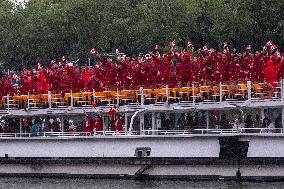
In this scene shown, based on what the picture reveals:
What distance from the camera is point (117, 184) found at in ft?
184

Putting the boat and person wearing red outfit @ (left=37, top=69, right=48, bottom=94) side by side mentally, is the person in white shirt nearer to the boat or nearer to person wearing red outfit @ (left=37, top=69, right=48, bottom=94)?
the boat

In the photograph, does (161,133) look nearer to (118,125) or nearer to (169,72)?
(118,125)

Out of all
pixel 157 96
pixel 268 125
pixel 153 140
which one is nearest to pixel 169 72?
pixel 157 96

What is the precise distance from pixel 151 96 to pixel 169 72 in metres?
1.53

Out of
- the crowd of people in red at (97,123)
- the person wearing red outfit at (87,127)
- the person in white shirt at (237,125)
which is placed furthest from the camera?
the person wearing red outfit at (87,127)

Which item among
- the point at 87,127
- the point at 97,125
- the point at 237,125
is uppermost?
the point at 237,125

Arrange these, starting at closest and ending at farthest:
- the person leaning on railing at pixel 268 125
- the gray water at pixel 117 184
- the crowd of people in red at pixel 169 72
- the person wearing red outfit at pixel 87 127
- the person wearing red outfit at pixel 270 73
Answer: the gray water at pixel 117 184
the person leaning on railing at pixel 268 125
the person wearing red outfit at pixel 270 73
the crowd of people in red at pixel 169 72
the person wearing red outfit at pixel 87 127

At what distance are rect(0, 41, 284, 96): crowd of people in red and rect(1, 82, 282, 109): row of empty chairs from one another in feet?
1.41

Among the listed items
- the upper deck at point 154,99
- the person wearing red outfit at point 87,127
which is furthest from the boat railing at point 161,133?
the upper deck at point 154,99

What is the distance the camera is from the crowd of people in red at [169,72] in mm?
56031

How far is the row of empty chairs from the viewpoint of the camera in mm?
54844

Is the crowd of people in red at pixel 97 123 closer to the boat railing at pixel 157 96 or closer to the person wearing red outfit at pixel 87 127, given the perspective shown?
the person wearing red outfit at pixel 87 127

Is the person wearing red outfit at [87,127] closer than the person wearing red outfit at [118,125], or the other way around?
the person wearing red outfit at [118,125]

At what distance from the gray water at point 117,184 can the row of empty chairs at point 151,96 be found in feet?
13.4
